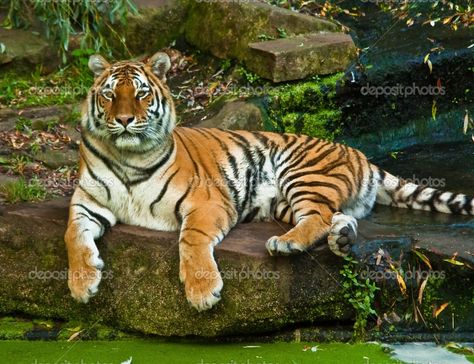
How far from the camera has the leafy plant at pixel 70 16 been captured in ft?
24.3

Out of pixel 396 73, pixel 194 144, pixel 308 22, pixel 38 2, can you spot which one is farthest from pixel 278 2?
pixel 194 144

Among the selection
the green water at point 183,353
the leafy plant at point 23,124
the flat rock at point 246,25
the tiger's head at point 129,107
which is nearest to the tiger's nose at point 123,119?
the tiger's head at point 129,107

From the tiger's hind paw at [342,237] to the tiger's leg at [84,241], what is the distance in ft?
4.57

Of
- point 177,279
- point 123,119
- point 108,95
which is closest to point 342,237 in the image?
point 177,279

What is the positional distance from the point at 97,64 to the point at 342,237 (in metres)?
1.97

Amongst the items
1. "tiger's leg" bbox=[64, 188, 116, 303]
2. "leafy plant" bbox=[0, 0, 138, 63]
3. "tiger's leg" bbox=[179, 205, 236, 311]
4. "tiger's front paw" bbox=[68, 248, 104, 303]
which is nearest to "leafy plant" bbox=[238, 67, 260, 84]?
"leafy plant" bbox=[0, 0, 138, 63]

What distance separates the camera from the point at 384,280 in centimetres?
542

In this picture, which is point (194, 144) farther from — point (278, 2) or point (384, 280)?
point (278, 2)

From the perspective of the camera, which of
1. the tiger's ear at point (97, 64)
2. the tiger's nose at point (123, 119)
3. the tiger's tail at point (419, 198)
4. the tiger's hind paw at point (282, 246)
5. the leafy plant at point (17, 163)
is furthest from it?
the leafy plant at point (17, 163)

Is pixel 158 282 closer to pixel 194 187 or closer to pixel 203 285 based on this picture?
pixel 203 285

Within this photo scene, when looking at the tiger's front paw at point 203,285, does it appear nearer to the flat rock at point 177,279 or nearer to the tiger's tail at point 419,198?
the flat rock at point 177,279

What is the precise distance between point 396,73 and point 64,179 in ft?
10.2

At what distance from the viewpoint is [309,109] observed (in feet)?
26.5

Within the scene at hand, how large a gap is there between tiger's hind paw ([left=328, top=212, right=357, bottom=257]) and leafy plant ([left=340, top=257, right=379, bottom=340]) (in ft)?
0.44
